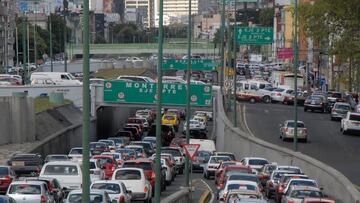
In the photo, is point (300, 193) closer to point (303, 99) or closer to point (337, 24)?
point (337, 24)

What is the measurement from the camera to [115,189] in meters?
31.1

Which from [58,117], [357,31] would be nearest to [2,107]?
[58,117]

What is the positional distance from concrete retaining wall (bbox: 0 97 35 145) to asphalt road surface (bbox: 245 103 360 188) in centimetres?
1386

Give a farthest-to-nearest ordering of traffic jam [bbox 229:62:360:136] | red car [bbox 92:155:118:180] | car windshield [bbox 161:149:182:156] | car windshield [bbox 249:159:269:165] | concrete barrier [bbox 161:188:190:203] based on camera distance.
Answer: traffic jam [bbox 229:62:360:136], car windshield [bbox 161:149:182:156], car windshield [bbox 249:159:269:165], red car [bbox 92:155:118:180], concrete barrier [bbox 161:188:190:203]

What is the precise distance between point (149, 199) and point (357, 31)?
77.2 feet

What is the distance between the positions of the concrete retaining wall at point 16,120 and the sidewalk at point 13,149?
967 mm

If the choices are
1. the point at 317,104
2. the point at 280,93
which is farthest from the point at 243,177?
the point at 280,93

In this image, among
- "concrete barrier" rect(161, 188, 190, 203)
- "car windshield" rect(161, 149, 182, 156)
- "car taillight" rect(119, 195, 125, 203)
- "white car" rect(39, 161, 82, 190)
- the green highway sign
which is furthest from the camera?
the green highway sign

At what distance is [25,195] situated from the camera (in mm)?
29422

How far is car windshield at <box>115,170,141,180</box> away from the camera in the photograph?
115ft

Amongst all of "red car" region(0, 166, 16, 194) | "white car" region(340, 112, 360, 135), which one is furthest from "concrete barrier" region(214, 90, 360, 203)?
"red car" region(0, 166, 16, 194)

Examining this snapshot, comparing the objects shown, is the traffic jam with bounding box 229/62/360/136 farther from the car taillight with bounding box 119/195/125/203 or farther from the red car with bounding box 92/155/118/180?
the car taillight with bounding box 119/195/125/203

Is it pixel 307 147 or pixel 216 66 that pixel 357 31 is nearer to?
pixel 307 147

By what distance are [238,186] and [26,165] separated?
1190 centimetres
